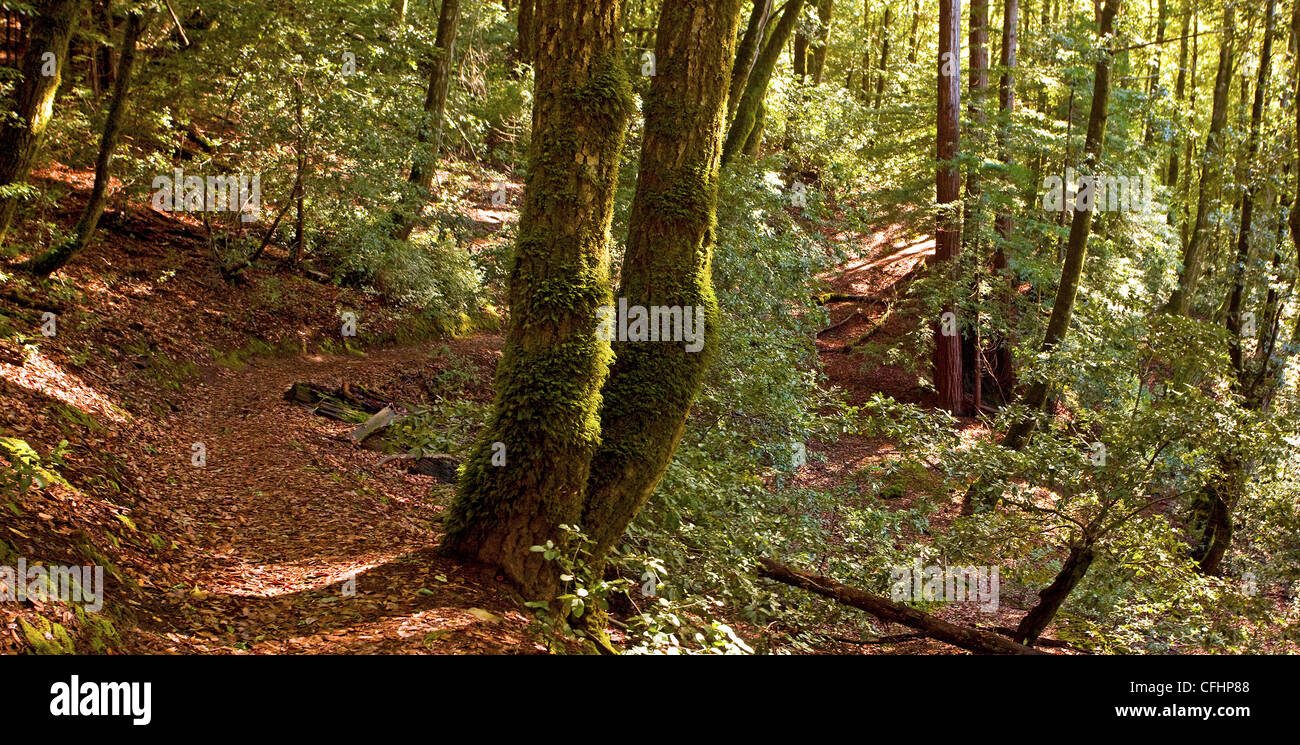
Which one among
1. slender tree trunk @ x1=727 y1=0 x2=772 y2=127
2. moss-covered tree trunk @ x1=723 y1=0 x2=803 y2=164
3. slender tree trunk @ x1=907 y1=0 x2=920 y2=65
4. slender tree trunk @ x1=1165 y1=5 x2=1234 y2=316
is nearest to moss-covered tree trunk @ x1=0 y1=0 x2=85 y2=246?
slender tree trunk @ x1=727 y1=0 x2=772 y2=127

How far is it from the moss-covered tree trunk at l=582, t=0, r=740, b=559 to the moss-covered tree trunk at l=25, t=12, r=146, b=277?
7731mm

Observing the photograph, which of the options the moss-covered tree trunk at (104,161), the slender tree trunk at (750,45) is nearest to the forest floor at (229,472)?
the moss-covered tree trunk at (104,161)

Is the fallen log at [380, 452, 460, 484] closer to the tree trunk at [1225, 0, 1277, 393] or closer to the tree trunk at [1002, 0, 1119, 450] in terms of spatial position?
the tree trunk at [1002, 0, 1119, 450]

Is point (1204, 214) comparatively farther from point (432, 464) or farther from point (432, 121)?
point (432, 464)

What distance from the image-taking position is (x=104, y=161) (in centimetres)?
1064

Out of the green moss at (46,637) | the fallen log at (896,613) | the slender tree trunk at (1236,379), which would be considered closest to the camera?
the green moss at (46,637)

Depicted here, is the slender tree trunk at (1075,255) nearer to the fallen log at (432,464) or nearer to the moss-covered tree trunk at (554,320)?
the fallen log at (432,464)

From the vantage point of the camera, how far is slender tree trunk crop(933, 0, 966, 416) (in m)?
17.0

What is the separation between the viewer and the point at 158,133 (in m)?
12.7

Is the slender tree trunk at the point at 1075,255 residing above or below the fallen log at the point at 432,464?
above

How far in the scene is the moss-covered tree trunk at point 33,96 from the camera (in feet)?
28.3

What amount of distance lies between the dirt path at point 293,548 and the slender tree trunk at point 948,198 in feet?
40.2

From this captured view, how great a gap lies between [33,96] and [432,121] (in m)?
6.69
